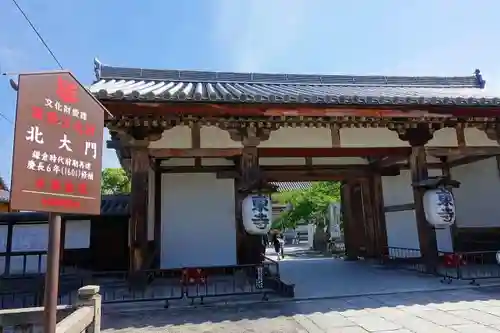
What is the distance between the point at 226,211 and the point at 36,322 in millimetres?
6158

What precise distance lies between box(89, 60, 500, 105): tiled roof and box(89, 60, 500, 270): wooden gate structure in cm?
5

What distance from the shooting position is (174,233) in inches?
361

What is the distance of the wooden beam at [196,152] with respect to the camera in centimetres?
795

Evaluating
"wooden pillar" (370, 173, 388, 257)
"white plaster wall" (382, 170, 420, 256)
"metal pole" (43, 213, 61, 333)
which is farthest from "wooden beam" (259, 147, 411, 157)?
"metal pole" (43, 213, 61, 333)

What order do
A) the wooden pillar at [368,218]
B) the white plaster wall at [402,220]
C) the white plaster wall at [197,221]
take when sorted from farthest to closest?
the wooden pillar at [368,218] < the white plaster wall at [402,220] < the white plaster wall at [197,221]

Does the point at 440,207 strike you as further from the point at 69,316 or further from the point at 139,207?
the point at 69,316

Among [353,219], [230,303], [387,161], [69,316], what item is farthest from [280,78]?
[69,316]

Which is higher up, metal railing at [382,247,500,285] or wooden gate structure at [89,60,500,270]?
wooden gate structure at [89,60,500,270]

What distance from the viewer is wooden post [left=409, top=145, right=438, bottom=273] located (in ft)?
27.9

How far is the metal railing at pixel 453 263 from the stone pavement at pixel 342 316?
3.80 feet

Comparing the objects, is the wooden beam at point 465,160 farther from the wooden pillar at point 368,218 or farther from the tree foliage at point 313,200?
the tree foliage at point 313,200

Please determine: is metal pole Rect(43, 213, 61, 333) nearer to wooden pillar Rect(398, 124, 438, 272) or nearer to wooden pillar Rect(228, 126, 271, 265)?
wooden pillar Rect(228, 126, 271, 265)

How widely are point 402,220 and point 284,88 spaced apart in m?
5.90

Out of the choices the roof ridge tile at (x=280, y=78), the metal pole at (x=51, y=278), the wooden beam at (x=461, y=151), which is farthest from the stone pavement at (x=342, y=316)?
the roof ridge tile at (x=280, y=78)
